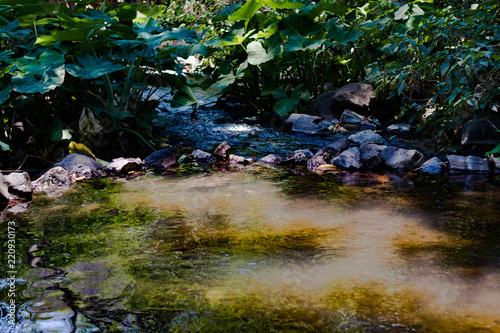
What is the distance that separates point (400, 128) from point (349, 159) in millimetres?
1495

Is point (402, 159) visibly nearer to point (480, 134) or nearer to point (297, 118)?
point (480, 134)

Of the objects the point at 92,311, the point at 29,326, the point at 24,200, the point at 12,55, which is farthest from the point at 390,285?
the point at 12,55

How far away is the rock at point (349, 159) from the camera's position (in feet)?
9.81

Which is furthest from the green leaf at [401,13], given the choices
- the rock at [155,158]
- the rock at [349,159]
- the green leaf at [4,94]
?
the green leaf at [4,94]

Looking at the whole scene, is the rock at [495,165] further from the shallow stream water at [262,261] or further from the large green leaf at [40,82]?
the large green leaf at [40,82]

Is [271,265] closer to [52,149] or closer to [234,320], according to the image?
[234,320]

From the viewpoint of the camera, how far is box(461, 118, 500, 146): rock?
10.7ft

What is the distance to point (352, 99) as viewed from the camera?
471 centimetres

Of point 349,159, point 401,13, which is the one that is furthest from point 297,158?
point 401,13

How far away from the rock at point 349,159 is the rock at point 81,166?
181 cm

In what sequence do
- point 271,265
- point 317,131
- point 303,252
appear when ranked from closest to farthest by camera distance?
point 271,265, point 303,252, point 317,131

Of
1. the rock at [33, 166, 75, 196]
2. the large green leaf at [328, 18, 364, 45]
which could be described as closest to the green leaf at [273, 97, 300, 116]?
the large green leaf at [328, 18, 364, 45]

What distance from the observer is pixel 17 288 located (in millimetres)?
1247

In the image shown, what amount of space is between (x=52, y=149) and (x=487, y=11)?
3482 millimetres
